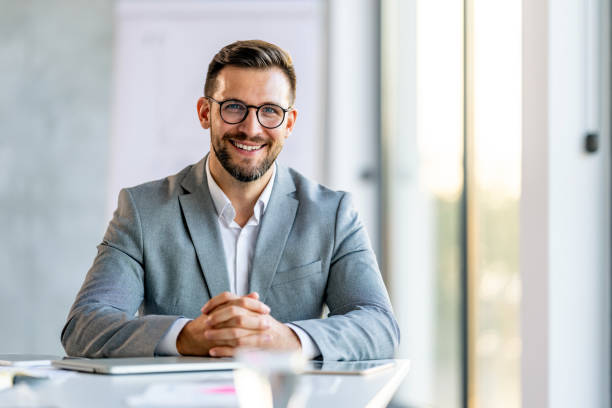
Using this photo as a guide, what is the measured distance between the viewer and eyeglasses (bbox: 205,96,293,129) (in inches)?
82.2

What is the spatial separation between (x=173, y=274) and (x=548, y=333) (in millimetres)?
1064

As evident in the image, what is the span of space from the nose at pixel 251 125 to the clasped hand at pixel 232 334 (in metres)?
0.62

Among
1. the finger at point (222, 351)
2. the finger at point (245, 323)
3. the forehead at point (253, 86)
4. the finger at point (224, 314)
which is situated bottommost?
the finger at point (222, 351)

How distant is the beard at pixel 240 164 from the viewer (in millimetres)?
2111

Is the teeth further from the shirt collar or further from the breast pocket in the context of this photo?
the breast pocket

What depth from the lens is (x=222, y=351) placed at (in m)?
1.56

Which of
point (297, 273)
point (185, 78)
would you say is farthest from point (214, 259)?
point (185, 78)

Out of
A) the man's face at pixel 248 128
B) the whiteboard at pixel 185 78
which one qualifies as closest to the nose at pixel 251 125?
the man's face at pixel 248 128

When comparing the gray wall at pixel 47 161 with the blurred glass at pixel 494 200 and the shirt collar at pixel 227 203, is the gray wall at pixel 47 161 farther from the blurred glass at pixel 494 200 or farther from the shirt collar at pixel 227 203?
the shirt collar at pixel 227 203

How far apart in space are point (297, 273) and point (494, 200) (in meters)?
1.29

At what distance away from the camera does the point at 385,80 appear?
453 cm

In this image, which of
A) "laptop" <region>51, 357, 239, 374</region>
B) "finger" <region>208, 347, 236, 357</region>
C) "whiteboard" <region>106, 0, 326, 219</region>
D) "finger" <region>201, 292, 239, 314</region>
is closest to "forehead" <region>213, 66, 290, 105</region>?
"finger" <region>201, 292, 239, 314</region>

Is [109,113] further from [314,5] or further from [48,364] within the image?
[48,364]

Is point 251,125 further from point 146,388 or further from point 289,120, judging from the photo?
point 146,388
